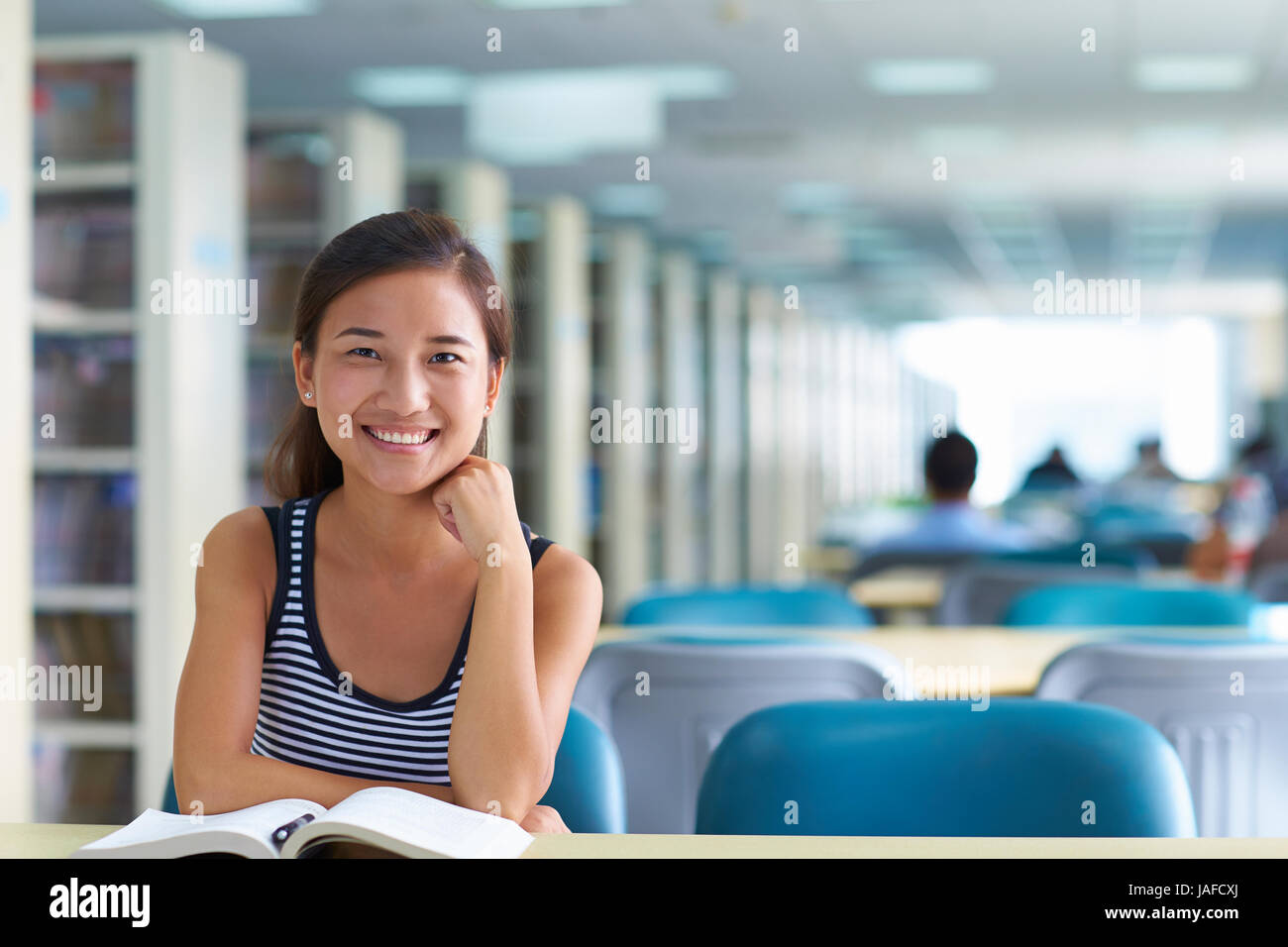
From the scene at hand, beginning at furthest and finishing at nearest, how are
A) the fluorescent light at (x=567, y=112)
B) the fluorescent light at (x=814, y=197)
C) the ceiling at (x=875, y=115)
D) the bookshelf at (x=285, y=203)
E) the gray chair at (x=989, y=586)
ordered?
the fluorescent light at (x=814, y=197)
the fluorescent light at (x=567, y=112)
the ceiling at (x=875, y=115)
the bookshelf at (x=285, y=203)
the gray chair at (x=989, y=586)

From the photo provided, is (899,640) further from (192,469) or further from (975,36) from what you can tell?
(975,36)

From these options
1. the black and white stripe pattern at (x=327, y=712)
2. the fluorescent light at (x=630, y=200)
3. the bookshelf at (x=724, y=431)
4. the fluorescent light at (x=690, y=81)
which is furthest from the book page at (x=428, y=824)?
the bookshelf at (x=724, y=431)

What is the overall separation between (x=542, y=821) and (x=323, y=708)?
0.27 meters

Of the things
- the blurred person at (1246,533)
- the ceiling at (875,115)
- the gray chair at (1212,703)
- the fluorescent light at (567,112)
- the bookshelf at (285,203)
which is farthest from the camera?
the fluorescent light at (567,112)

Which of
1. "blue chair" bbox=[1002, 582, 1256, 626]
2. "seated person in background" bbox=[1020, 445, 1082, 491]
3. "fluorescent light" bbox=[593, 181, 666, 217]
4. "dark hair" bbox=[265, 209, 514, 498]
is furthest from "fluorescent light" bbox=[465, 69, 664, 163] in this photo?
"seated person in background" bbox=[1020, 445, 1082, 491]

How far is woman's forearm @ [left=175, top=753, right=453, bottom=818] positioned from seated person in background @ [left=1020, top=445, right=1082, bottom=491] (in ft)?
30.6

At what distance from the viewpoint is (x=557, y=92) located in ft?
18.7

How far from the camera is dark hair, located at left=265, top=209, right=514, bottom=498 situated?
1.34m

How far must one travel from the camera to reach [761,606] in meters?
2.99

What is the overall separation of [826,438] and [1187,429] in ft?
20.6

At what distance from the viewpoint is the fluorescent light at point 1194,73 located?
5.82 m

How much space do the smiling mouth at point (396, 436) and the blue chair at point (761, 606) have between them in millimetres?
1631

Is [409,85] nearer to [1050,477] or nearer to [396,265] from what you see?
[396,265]

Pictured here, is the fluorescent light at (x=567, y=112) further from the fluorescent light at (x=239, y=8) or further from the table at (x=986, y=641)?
the table at (x=986, y=641)
